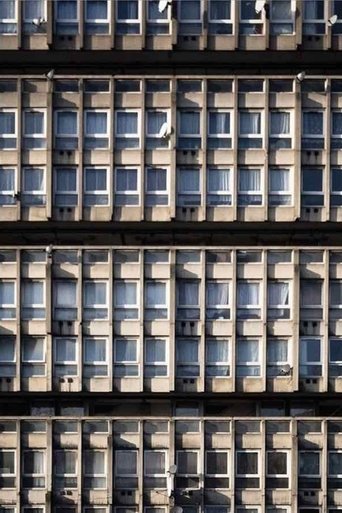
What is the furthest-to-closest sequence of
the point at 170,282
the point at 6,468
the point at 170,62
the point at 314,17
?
the point at 170,62
the point at 314,17
the point at 6,468
the point at 170,282

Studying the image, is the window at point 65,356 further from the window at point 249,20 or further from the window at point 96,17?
the window at point 249,20

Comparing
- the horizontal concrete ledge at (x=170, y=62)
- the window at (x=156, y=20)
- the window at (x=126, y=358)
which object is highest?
the window at (x=156, y=20)

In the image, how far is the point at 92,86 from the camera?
32625 mm

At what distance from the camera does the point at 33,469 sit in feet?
107

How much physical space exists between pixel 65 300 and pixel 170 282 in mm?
4440

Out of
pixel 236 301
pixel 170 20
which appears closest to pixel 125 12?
pixel 170 20

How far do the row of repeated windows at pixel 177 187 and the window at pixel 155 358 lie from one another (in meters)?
5.71

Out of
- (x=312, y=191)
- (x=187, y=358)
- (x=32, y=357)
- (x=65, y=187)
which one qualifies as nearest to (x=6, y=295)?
(x=32, y=357)

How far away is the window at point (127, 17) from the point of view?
3289 cm

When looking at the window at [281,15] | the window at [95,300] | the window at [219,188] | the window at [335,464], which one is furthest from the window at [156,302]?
the window at [281,15]

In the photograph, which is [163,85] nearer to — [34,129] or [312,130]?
[34,129]

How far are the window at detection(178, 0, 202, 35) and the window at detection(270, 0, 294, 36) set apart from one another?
3.06 metres

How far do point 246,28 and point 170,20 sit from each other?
3215 mm

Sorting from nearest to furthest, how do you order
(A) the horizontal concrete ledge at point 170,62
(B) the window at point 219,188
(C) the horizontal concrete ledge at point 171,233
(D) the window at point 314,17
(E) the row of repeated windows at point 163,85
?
(E) the row of repeated windows at point 163,85
(B) the window at point 219,188
(D) the window at point 314,17
(C) the horizontal concrete ledge at point 171,233
(A) the horizontal concrete ledge at point 170,62
